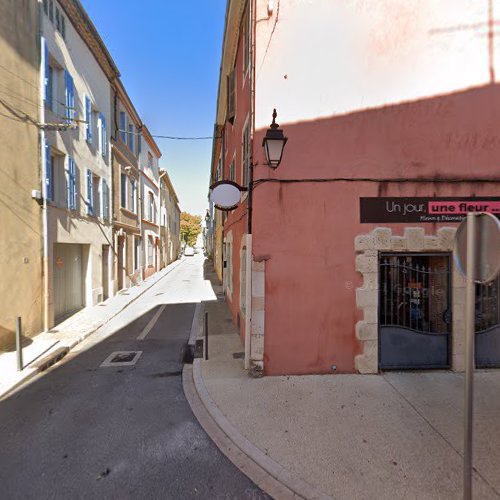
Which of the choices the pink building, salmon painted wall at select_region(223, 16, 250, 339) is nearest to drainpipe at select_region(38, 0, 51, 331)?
salmon painted wall at select_region(223, 16, 250, 339)

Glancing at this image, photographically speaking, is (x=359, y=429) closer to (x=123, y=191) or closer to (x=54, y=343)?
(x=54, y=343)

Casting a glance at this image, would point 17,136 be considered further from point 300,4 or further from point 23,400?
point 300,4

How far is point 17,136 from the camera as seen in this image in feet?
23.6

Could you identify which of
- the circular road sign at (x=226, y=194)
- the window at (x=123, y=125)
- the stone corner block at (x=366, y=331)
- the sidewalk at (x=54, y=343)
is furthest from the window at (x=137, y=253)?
the stone corner block at (x=366, y=331)

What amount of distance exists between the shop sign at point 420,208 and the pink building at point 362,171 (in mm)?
24

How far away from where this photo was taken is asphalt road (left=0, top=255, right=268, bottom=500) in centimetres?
302

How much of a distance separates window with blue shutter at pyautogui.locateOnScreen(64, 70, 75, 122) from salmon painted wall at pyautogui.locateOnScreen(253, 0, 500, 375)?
6.97m

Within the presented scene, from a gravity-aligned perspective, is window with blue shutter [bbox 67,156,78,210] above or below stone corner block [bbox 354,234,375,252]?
above

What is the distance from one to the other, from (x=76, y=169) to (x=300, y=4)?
8300mm

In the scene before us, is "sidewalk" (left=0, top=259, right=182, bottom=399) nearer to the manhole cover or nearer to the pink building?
the manhole cover

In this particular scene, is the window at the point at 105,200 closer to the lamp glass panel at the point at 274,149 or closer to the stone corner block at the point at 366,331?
the lamp glass panel at the point at 274,149

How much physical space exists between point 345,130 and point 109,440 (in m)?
6.01

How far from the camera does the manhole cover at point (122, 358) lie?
20.4 ft

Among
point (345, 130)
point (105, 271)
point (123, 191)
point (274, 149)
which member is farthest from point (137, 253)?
point (345, 130)
